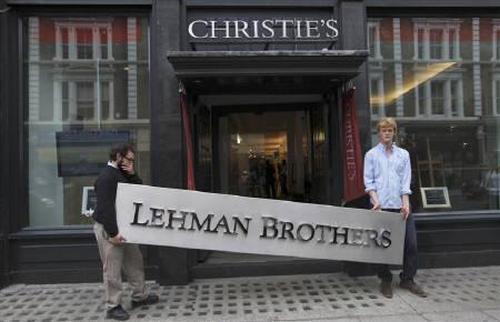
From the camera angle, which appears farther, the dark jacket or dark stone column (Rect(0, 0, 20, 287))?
dark stone column (Rect(0, 0, 20, 287))

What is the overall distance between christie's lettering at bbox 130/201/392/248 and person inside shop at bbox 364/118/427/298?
29cm

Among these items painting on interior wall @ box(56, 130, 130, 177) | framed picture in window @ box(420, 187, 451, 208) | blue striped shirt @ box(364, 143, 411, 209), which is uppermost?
painting on interior wall @ box(56, 130, 130, 177)

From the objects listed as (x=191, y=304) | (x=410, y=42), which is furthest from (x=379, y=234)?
(x=410, y=42)

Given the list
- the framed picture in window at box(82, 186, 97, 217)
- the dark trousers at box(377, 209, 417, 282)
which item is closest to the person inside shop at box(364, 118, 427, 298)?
the dark trousers at box(377, 209, 417, 282)

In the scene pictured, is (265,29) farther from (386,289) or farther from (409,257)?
(386,289)

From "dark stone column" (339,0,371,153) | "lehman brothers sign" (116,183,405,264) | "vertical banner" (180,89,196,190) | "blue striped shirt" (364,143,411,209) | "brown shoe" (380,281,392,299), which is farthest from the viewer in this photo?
"dark stone column" (339,0,371,153)

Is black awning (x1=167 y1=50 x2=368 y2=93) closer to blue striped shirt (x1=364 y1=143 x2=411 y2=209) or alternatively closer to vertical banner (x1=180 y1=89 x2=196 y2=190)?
vertical banner (x1=180 y1=89 x2=196 y2=190)

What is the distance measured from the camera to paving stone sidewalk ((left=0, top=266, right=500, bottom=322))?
17.3ft

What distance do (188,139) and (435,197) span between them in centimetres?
361

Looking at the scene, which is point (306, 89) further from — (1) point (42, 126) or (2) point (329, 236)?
(1) point (42, 126)

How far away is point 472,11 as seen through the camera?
7379mm

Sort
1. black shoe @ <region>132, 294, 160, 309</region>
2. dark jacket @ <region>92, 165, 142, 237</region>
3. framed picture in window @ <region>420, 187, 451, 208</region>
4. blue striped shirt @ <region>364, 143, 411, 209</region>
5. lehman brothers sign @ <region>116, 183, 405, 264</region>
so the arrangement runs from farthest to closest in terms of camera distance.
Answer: framed picture in window @ <region>420, 187, 451, 208</region> → blue striped shirt @ <region>364, 143, 411, 209</region> → black shoe @ <region>132, 294, 160, 309</region> → lehman brothers sign @ <region>116, 183, 405, 264</region> → dark jacket @ <region>92, 165, 142, 237</region>

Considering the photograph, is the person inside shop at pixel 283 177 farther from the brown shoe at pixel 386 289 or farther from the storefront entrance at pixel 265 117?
the brown shoe at pixel 386 289

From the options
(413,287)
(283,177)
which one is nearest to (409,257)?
(413,287)
